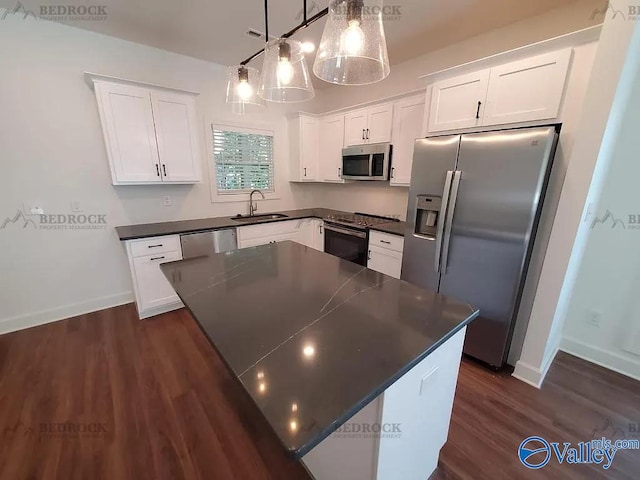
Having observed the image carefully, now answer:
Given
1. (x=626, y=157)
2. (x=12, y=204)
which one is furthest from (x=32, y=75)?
(x=626, y=157)

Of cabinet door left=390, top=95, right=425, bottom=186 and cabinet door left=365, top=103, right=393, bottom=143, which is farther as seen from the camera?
cabinet door left=365, top=103, right=393, bottom=143

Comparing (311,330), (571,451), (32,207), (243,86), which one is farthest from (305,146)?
(571,451)

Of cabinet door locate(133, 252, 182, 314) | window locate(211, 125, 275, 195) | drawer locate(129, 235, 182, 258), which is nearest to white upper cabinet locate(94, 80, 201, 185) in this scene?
window locate(211, 125, 275, 195)

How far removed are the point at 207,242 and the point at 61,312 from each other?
5.39 feet

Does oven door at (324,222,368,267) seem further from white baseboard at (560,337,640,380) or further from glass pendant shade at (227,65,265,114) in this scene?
white baseboard at (560,337,640,380)

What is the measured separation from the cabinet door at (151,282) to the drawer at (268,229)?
2.40 feet

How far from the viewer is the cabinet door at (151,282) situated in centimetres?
258

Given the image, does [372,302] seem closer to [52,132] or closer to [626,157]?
[626,157]

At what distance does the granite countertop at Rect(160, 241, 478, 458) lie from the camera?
2.20 ft

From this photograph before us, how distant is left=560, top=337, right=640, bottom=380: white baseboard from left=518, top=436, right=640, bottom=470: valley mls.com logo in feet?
2.46

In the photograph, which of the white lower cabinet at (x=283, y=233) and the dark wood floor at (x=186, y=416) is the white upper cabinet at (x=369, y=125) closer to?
the white lower cabinet at (x=283, y=233)

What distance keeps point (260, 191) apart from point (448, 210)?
2652 mm

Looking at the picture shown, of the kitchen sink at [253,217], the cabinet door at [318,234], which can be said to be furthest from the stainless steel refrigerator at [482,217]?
the kitchen sink at [253,217]

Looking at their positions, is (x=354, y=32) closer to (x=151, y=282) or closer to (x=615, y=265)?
(x=615, y=265)
